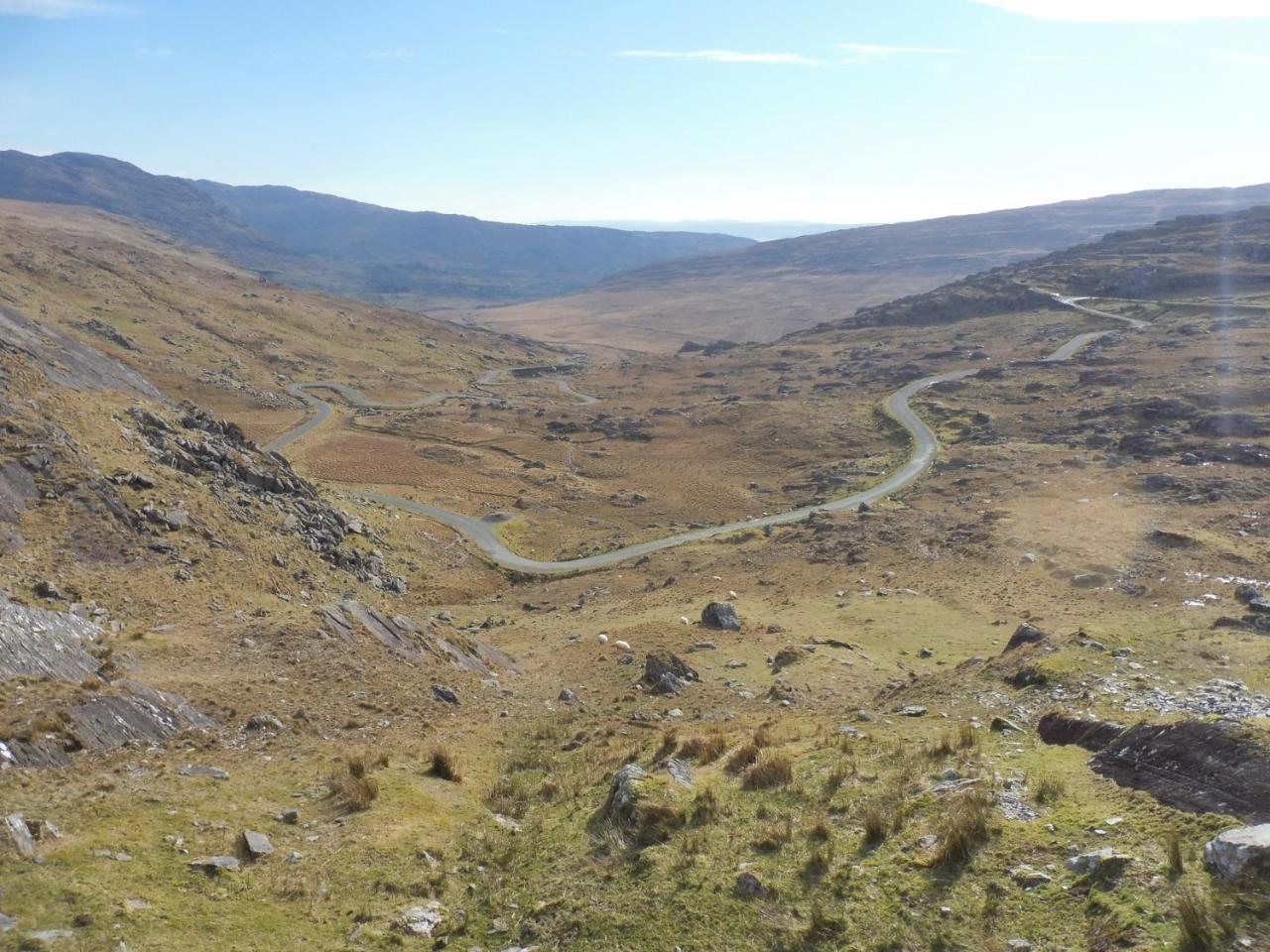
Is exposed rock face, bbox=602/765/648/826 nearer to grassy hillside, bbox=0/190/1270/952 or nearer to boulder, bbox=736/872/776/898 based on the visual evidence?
grassy hillside, bbox=0/190/1270/952

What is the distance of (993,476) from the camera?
75.3m

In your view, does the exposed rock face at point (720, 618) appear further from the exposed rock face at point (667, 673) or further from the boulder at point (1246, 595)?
the boulder at point (1246, 595)

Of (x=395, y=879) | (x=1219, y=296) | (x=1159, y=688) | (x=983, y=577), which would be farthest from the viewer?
(x=1219, y=296)

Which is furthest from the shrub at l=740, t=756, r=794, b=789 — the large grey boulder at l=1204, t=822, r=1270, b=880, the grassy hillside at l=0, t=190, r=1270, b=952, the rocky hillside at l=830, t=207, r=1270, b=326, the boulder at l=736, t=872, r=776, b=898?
the rocky hillside at l=830, t=207, r=1270, b=326

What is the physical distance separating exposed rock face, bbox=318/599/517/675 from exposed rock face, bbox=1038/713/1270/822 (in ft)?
68.8

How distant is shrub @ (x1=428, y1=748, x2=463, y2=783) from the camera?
18250mm

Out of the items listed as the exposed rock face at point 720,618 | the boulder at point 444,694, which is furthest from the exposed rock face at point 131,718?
the exposed rock face at point 720,618

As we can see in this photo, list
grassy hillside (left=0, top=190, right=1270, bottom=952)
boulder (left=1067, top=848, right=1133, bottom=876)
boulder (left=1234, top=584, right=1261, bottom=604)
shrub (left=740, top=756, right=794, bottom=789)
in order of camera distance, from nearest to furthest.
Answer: boulder (left=1067, top=848, right=1133, bottom=876)
grassy hillside (left=0, top=190, right=1270, bottom=952)
shrub (left=740, top=756, right=794, bottom=789)
boulder (left=1234, top=584, right=1261, bottom=604)

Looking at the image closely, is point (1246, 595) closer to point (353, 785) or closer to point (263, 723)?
point (353, 785)

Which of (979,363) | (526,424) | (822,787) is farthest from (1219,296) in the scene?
(822,787)

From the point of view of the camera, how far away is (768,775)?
16.1 metres

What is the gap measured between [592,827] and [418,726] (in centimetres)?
889

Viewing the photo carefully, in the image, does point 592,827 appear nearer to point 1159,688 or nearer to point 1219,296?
point 1159,688

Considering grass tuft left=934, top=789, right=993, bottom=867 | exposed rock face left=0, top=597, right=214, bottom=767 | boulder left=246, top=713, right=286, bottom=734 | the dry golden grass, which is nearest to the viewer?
grass tuft left=934, top=789, right=993, bottom=867
